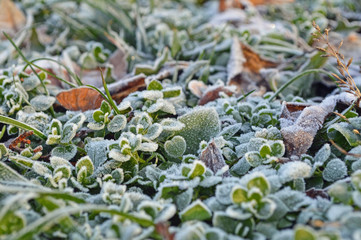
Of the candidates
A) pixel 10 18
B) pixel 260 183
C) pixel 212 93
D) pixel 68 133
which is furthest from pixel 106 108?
pixel 10 18

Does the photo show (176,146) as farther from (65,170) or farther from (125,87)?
(125,87)

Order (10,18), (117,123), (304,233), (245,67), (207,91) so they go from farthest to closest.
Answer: (10,18)
(245,67)
(207,91)
(117,123)
(304,233)

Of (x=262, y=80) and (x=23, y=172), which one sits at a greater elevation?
(x=23, y=172)

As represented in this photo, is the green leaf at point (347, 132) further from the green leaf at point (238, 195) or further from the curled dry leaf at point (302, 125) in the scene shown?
the green leaf at point (238, 195)

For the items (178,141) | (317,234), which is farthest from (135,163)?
(317,234)

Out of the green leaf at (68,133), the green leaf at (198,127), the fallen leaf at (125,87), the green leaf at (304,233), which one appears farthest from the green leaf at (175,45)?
the green leaf at (304,233)

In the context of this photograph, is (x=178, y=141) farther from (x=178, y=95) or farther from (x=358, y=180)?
(x=358, y=180)

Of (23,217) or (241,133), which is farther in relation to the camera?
(241,133)
